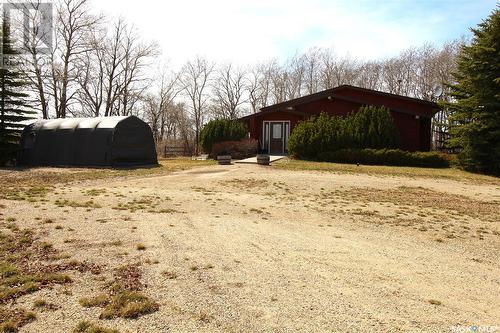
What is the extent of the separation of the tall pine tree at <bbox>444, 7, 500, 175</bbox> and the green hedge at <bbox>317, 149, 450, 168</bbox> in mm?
1208

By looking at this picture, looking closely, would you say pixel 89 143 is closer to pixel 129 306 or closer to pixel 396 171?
pixel 396 171

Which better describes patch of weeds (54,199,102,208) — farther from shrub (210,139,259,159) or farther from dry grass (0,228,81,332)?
shrub (210,139,259,159)

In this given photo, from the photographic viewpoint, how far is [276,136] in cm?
2748

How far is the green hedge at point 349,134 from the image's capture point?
870 inches

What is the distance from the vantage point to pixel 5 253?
4957 mm

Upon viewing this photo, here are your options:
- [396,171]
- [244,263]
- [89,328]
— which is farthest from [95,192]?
[396,171]

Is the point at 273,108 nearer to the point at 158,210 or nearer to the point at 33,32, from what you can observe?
the point at 158,210

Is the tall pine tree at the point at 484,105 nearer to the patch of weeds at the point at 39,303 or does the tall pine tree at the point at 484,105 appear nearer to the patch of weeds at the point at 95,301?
the patch of weeds at the point at 95,301

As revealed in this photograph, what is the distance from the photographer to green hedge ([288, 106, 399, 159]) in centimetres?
2211

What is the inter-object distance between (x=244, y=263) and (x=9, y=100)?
919 inches

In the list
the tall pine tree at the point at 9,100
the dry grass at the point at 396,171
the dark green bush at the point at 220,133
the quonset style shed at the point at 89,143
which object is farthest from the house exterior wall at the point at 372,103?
the tall pine tree at the point at 9,100

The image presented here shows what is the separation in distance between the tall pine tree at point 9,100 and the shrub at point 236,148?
11919 mm

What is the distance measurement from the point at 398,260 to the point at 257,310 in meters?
2.67

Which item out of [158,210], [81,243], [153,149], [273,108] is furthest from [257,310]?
[273,108]
